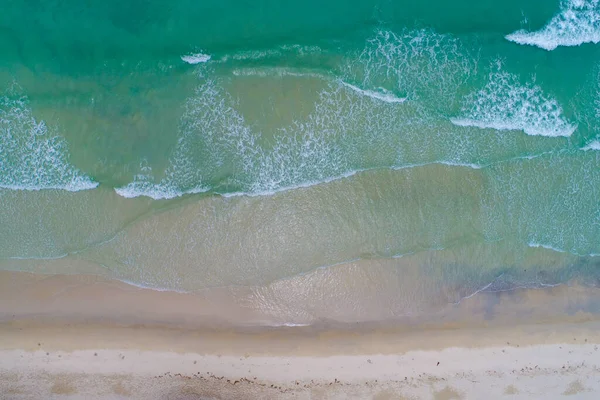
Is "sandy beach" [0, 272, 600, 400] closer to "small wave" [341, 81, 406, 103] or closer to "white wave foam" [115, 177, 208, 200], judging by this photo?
"white wave foam" [115, 177, 208, 200]

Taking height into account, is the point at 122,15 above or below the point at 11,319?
above

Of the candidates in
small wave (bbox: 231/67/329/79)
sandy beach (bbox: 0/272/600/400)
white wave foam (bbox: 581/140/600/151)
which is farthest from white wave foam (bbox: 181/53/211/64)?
white wave foam (bbox: 581/140/600/151)

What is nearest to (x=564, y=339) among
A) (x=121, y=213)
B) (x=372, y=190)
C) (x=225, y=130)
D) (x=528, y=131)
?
(x=528, y=131)

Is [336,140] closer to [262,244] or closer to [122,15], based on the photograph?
[262,244]

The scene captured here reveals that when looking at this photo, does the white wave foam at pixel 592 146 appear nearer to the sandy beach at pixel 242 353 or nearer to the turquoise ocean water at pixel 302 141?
the turquoise ocean water at pixel 302 141

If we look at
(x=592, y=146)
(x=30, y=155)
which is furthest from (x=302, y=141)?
(x=592, y=146)

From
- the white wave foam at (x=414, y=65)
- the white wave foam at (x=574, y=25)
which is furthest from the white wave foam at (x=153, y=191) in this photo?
the white wave foam at (x=574, y=25)

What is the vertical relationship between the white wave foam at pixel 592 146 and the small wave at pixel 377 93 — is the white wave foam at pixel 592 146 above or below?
below

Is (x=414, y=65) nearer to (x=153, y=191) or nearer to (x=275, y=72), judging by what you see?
(x=275, y=72)
